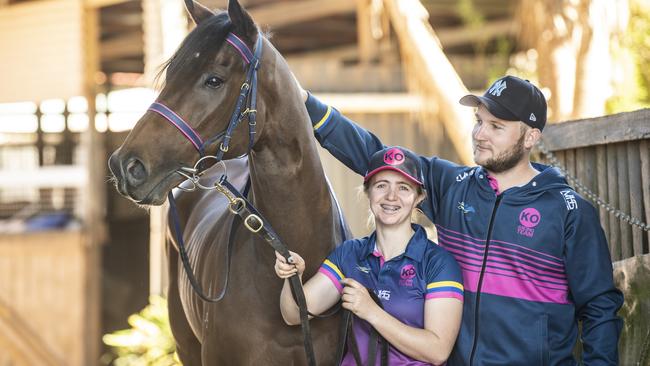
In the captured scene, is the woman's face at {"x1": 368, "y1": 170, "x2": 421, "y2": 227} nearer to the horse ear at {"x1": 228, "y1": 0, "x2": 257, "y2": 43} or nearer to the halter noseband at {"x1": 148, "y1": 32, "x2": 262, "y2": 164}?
the halter noseband at {"x1": 148, "y1": 32, "x2": 262, "y2": 164}

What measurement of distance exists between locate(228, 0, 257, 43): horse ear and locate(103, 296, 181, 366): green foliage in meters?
4.37

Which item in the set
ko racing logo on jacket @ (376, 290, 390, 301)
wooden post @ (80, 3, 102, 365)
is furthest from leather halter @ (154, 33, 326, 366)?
wooden post @ (80, 3, 102, 365)

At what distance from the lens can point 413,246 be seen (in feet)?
9.00

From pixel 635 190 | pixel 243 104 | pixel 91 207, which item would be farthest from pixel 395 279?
pixel 91 207

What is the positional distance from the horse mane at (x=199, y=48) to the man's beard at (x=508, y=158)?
1.00m

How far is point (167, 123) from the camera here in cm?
265

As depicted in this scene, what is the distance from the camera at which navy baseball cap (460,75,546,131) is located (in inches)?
107

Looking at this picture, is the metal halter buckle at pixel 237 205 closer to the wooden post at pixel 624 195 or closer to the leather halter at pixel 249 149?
the leather halter at pixel 249 149

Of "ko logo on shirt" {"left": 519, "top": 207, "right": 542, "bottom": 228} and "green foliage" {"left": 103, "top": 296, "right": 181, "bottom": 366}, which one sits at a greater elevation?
"ko logo on shirt" {"left": 519, "top": 207, "right": 542, "bottom": 228}

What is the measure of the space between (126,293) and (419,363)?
890cm

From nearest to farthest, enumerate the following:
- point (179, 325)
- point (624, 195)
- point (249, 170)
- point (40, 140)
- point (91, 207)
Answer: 1. point (249, 170)
2. point (624, 195)
3. point (179, 325)
4. point (91, 207)
5. point (40, 140)

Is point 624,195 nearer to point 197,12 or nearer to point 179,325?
point 197,12

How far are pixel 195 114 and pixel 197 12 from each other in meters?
0.46

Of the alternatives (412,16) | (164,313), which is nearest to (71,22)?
(164,313)
